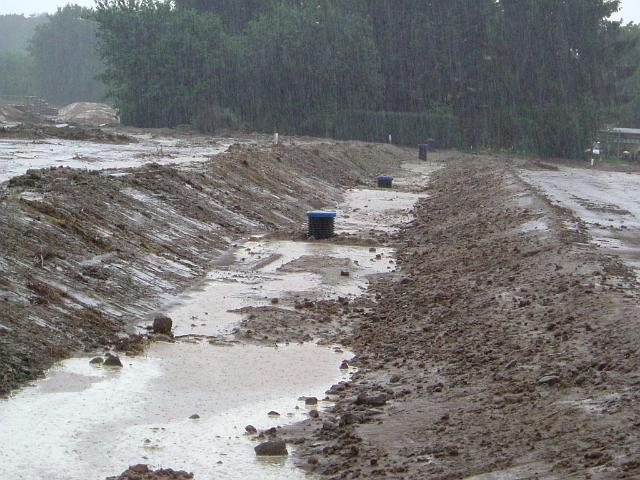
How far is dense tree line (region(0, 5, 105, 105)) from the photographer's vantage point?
142m

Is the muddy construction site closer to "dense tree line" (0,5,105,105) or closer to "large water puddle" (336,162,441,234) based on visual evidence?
"large water puddle" (336,162,441,234)

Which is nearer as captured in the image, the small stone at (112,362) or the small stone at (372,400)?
the small stone at (372,400)

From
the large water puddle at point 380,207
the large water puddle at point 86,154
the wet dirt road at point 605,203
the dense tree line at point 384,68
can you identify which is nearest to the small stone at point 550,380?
the wet dirt road at point 605,203

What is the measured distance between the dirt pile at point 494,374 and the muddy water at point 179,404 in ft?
1.74

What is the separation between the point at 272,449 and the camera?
8.52 metres

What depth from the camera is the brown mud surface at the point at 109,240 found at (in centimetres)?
1185

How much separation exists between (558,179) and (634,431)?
36.6 meters

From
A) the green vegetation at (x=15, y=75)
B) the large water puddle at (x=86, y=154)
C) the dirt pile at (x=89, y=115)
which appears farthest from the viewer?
the green vegetation at (x=15, y=75)

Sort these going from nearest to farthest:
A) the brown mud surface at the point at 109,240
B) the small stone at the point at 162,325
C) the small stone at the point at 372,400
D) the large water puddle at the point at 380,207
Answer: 1. the small stone at the point at 372,400
2. the brown mud surface at the point at 109,240
3. the small stone at the point at 162,325
4. the large water puddle at the point at 380,207

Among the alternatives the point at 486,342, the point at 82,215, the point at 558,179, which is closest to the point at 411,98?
the point at 558,179

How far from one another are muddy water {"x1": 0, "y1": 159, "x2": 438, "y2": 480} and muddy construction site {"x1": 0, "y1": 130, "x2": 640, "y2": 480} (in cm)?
3

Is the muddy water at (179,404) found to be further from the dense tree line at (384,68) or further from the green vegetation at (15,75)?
the green vegetation at (15,75)

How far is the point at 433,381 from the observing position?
10570 millimetres

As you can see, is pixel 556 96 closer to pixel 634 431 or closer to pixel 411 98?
pixel 411 98
